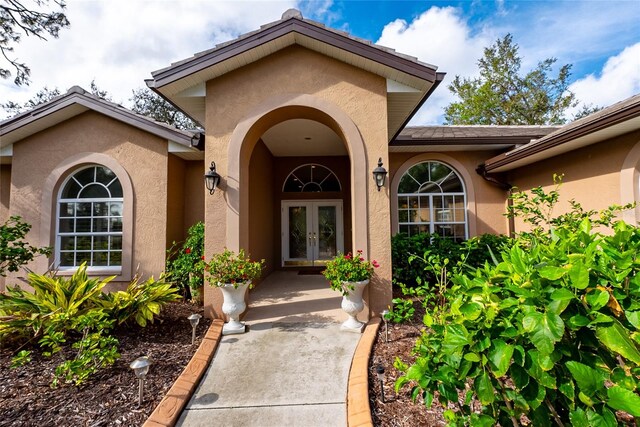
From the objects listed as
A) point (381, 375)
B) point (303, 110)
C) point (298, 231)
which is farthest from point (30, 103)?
point (381, 375)

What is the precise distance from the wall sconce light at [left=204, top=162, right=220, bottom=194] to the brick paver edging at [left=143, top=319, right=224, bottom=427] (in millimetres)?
2567

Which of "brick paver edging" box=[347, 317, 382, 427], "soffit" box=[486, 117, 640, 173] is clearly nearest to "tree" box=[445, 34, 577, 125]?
"soffit" box=[486, 117, 640, 173]

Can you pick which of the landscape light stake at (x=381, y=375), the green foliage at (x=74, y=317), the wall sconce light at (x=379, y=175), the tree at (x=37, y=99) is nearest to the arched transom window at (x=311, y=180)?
the wall sconce light at (x=379, y=175)

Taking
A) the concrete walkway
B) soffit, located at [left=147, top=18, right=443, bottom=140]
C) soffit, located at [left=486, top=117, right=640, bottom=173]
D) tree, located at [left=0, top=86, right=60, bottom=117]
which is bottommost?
the concrete walkway

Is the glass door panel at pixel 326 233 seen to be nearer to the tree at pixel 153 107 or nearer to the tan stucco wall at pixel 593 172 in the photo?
the tan stucco wall at pixel 593 172

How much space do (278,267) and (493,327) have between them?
965 centimetres

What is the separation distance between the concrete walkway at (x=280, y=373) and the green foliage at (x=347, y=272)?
0.75m

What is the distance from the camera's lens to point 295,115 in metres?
5.98

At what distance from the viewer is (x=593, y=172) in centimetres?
607

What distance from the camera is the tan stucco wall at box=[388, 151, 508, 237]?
327 inches

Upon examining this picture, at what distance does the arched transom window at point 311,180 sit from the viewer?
35.4ft

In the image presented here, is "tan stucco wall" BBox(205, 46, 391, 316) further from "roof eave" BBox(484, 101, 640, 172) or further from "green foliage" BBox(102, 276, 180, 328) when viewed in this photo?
"roof eave" BBox(484, 101, 640, 172)

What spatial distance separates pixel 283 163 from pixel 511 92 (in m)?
21.7

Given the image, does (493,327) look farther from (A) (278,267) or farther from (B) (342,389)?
(A) (278,267)
